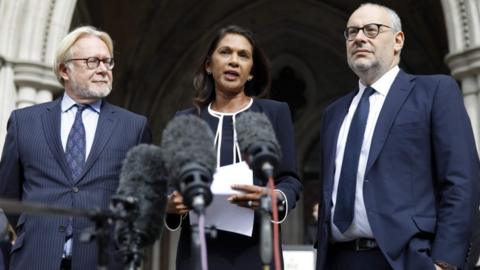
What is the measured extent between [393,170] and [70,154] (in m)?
1.41

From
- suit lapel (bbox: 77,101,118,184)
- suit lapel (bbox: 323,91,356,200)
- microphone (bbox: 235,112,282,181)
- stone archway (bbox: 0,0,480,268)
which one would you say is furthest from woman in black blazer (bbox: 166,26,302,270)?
stone archway (bbox: 0,0,480,268)

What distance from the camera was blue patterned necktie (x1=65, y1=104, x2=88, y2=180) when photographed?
10.4ft

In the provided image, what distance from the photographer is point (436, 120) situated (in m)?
2.97

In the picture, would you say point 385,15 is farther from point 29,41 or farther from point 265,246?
point 29,41

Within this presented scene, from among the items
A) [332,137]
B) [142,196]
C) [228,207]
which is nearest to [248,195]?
[228,207]

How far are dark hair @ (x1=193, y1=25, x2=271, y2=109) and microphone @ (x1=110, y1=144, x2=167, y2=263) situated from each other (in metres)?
0.77

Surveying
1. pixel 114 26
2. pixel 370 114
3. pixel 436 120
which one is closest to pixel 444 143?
pixel 436 120

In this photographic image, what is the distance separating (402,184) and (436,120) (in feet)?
1.00

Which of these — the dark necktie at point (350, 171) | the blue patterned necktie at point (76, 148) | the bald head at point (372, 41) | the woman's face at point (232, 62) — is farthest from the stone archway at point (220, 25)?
the dark necktie at point (350, 171)

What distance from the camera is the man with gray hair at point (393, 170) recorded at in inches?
111

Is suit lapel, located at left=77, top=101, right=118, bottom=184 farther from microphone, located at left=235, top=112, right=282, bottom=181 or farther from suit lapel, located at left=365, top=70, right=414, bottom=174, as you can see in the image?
suit lapel, located at left=365, top=70, right=414, bottom=174

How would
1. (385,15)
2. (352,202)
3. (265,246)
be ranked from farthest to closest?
(385,15)
(352,202)
(265,246)

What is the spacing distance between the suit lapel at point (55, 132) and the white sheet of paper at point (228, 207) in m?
0.66

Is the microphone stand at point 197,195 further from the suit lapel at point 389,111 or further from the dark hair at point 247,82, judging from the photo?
the dark hair at point 247,82
